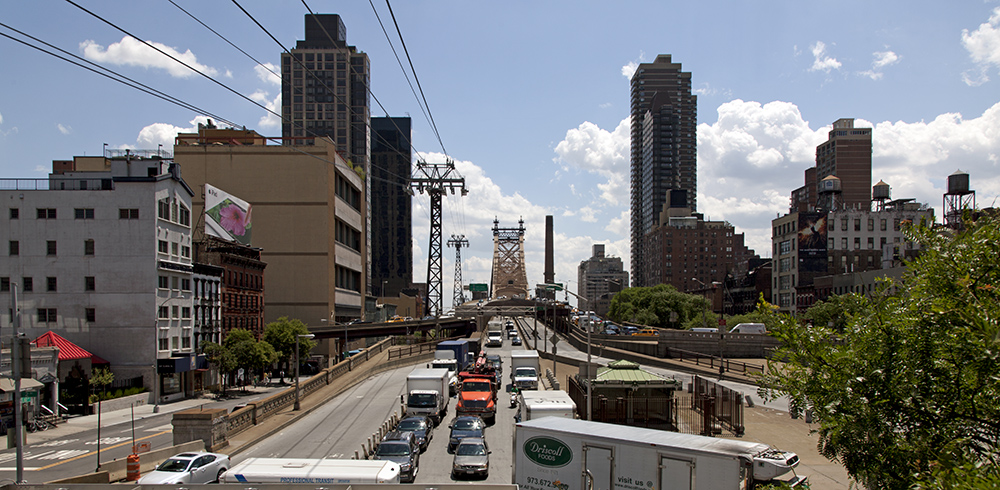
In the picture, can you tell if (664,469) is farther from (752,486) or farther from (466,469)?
(466,469)

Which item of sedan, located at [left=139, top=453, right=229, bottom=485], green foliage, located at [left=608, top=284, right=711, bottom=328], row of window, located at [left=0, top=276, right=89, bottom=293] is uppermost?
row of window, located at [left=0, top=276, right=89, bottom=293]

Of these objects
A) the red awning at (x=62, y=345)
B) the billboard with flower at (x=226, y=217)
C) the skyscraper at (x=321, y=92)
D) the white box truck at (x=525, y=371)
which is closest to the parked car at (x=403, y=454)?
the white box truck at (x=525, y=371)

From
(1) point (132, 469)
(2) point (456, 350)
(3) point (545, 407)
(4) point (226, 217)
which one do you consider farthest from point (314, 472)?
(4) point (226, 217)

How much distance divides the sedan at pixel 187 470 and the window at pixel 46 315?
3653 cm

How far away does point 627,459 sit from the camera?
16016 millimetres

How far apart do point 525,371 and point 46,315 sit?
1459 inches

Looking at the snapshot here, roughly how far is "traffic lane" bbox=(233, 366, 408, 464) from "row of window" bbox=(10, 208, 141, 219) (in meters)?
22.4

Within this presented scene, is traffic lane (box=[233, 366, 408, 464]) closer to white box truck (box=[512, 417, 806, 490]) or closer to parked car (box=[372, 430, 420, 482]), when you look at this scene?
parked car (box=[372, 430, 420, 482])

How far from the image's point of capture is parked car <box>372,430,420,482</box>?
2156 cm

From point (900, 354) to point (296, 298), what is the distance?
8429cm

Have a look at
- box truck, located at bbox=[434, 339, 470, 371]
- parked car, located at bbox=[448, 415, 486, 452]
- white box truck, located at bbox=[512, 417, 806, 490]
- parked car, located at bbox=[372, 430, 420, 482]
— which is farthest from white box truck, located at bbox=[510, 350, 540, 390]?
white box truck, located at bbox=[512, 417, 806, 490]

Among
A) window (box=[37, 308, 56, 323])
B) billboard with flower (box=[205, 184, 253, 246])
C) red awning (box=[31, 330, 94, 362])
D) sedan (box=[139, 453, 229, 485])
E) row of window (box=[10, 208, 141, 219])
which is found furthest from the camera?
billboard with flower (box=[205, 184, 253, 246])

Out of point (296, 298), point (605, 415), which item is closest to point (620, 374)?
point (605, 415)

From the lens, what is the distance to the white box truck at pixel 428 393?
107 ft
